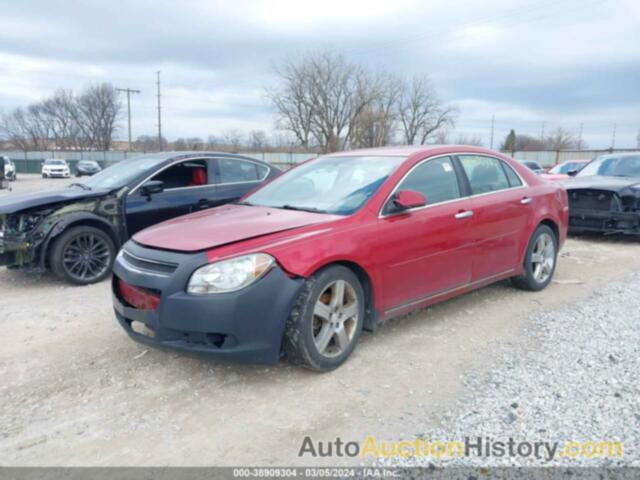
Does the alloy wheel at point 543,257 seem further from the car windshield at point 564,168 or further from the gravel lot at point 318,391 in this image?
the car windshield at point 564,168

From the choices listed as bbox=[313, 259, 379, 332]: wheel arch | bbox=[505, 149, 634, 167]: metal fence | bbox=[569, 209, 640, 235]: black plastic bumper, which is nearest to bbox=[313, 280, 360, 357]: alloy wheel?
bbox=[313, 259, 379, 332]: wheel arch

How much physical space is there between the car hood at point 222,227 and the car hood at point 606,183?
6.62 meters

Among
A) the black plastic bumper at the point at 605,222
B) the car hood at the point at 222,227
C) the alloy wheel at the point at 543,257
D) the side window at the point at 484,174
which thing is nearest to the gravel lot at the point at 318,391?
the alloy wheel at the point at 543,257

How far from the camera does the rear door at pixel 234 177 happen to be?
698 cm

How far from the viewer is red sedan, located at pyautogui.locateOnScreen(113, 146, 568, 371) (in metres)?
3.09

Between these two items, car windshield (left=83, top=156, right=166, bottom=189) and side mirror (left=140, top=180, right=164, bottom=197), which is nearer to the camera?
side mirror (left=140, top=180, right=164, bottom=197)

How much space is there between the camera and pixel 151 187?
248 inches

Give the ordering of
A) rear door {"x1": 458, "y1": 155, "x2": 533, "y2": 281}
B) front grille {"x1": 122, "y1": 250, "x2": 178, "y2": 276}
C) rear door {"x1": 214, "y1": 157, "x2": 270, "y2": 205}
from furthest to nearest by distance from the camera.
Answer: rear door {"x1": 214, "y1": 157, "x2": 270, "y2": 205}, rear door {"x1": 458, "y1": 155, "x2": 533, "y2": 281}, front grille {"x1": 122, "y1": 250, "x2": 178, "y2": 276}

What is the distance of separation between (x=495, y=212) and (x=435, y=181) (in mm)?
799

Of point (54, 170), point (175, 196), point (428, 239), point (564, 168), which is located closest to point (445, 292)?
point (428, 239)

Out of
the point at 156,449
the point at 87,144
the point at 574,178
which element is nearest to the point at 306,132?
the point at 87,144

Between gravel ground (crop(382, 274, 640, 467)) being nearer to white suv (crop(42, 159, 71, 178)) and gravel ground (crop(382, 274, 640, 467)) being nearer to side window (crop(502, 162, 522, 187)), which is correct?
side window (crop(502, 162, 522, 187))

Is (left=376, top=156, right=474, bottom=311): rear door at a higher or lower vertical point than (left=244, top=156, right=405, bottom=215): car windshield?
lower

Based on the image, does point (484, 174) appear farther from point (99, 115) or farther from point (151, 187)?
point (99, 115)
